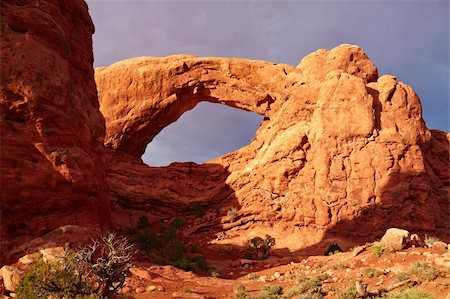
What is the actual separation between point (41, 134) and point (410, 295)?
13.8 meters

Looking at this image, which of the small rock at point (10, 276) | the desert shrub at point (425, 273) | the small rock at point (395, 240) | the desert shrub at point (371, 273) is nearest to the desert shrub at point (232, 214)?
the small rock at point (395, 240)

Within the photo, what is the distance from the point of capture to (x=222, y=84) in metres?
32.8

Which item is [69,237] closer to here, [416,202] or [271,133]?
[271,133]

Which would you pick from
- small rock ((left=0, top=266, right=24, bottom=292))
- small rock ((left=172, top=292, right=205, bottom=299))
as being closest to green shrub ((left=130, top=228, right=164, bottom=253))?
small rock ((left=172, top=292, right=205, bottom=299))

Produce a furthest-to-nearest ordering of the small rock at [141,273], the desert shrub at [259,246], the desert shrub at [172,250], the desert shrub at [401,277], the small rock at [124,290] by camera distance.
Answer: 1. the desert shrub at [259,246]
2. the desert shrub at [172,250]
3. the small rock at [141,273]
4. the small rock at [124,290]
5. the desert shrub at [401,277]

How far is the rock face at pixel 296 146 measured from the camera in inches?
1030

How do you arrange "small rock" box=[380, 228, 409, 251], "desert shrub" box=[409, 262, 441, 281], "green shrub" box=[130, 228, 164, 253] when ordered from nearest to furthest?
1. "desert shrub" box=[409, 262, 441, 281]
2. "small rock" box=[380, 228, 409, 251]
3. "green shrub" box=[130, 228, 164, 253]

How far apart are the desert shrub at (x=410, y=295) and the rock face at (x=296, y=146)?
15.9 metres

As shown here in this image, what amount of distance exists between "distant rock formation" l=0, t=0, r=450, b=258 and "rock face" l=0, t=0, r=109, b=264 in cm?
5

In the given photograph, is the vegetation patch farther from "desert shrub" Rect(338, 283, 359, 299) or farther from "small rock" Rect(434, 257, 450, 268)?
"small rock" Rect(434, 257, 450, 268)

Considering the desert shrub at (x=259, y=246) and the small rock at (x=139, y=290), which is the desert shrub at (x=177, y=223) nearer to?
the desert shrub at (x=259, y=246)

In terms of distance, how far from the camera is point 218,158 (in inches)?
1280

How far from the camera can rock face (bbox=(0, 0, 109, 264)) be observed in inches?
568

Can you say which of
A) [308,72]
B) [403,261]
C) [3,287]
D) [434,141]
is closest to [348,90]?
[308,72]
